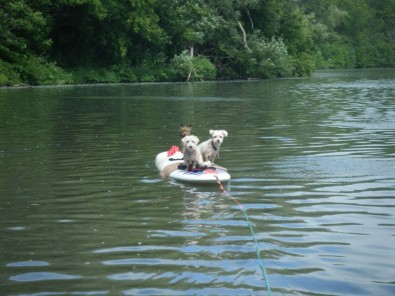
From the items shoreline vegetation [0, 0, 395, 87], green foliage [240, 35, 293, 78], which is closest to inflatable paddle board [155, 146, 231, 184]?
shoreline vegetation [0, 0, 395, 87]

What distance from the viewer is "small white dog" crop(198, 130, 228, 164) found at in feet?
42.3

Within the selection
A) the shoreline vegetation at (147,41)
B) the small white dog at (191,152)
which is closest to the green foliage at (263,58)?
the shoreline vegetation at (147,41)

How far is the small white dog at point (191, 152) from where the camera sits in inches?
473

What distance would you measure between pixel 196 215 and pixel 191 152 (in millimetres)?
2989

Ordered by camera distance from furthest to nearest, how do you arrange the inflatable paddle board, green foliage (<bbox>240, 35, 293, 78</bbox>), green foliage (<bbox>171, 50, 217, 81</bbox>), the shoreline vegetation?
green foliage (<bbox>240, 35, 293, 78</bbox>) < green foliage (<bbox>171, 50, 217, 81</bbox>) < the shoreline vegetation < the inflatable paddle board

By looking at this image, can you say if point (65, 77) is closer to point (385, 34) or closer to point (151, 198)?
point (151, 198)

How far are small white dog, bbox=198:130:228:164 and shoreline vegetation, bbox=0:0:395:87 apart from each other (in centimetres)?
3252

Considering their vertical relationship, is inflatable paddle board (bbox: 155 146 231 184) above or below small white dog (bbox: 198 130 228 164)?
below

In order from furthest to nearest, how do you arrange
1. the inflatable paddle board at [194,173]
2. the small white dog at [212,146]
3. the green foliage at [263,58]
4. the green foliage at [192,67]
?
the green foliage at [263,58]
the green foliage at [192,67]
the small white dog at [212,146]
the inflatable paddle board at [194,173]

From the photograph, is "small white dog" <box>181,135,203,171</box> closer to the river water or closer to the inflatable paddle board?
the inflatable paddle board

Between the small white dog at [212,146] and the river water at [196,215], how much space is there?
0.58 meters

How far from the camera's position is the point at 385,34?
4788 inches

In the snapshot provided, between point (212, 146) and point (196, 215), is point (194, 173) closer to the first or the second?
point (212, 146)

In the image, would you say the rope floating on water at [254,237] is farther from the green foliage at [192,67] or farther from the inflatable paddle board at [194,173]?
the green foliage at [192,67]
